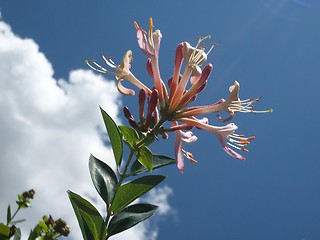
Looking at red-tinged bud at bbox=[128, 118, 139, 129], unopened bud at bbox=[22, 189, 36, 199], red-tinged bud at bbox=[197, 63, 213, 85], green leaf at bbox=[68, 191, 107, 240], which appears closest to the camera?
green leaf at bbox=[68, 191, 107, 240]

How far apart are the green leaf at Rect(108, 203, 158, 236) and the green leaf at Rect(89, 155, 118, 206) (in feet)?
0.22

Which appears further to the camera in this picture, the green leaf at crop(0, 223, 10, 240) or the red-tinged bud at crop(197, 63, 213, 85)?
the red-tinged bud at crop(197, 63, 213, 85)

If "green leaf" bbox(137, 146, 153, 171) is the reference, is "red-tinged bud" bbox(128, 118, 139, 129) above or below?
above

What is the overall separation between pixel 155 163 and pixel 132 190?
147 millimetres

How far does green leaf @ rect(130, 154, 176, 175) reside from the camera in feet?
4.82

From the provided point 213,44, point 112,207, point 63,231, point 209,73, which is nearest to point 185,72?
point 209,73

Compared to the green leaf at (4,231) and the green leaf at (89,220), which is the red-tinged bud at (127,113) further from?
the green leaf at (4,231)

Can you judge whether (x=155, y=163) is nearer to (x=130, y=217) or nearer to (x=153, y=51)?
(x=130, y=217)

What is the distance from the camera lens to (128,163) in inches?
54.6

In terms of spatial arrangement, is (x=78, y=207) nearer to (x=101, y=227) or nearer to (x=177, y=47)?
(x=101, y=227)

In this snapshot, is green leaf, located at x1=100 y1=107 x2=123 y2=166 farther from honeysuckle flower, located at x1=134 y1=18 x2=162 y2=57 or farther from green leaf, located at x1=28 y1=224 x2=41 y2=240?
green leaf, located at x1=28 y1=224 x2=41 y2=240

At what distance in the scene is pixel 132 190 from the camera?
55.2 inches

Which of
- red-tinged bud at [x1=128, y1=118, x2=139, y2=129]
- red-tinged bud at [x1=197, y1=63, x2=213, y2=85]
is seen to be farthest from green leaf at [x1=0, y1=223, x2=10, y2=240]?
red-tinged bud at [x1=197, y1=63, x2=213, y2=85]

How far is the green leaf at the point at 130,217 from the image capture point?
4.36 feet
